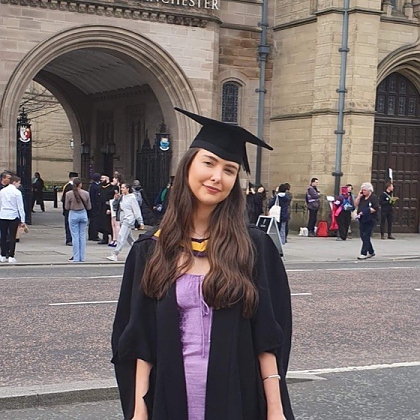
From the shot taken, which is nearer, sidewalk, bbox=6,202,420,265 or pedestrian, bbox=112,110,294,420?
pedestrian, bbox=112,110,294,420

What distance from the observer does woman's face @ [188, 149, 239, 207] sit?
2662 mm

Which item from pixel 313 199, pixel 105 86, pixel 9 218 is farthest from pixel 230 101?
pixel 9 218

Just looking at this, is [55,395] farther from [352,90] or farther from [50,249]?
[352,90]

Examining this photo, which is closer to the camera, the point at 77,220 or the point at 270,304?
the point at 270,304

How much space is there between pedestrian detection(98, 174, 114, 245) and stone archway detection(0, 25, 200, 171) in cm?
265

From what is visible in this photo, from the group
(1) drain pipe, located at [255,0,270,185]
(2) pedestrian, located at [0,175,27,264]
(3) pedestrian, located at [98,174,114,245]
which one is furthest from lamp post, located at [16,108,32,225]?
(2) pedestrian, located at [0,175,27,264]

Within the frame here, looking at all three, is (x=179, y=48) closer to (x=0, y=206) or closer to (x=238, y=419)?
(x=0, y=206)

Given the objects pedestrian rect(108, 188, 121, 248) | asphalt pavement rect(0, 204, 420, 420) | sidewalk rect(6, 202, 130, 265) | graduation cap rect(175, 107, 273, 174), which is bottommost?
sidewalk rect(6, 202, 130, 265)

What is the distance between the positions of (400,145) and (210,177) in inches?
836

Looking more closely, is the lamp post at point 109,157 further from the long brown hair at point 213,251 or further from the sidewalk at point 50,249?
the long brown hair at point 213,251

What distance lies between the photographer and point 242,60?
22.3 metres

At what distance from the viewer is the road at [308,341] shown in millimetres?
5397

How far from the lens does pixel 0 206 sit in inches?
517

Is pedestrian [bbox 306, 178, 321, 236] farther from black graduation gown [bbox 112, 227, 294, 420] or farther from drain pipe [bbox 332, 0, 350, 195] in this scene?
black graduation gown [bbox 112, 227, 294, 420]
